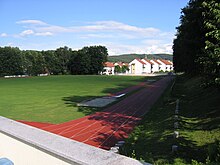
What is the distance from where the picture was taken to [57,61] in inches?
4018

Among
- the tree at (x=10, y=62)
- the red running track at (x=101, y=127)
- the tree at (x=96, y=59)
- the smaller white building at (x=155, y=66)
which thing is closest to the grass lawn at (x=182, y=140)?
the red running track at (x=101, y=127)

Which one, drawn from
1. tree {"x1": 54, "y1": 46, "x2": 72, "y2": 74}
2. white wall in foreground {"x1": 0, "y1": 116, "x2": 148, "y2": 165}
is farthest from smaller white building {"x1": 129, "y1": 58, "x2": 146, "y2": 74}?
white wall in foreground {"x1": 0, "y1": 116, "x2": 148, "y2": 165}

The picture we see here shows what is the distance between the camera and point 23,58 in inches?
3851

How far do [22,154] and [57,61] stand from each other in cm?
10095

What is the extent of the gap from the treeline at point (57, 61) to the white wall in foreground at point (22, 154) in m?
95.2

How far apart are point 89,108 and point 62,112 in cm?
246

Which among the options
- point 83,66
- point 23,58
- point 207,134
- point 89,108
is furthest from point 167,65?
point 207,134

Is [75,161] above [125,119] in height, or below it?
above

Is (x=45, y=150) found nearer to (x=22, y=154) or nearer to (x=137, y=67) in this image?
(x=22, y=154)

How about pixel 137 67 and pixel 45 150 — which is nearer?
pixel 45 150

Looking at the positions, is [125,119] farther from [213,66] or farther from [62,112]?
[213,66]

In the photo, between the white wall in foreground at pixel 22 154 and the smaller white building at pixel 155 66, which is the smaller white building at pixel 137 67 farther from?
the white wall in foreground at pixel 22 154

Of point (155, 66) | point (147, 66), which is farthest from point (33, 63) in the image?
point (155, 66)

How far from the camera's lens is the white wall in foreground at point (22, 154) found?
9.41ft
